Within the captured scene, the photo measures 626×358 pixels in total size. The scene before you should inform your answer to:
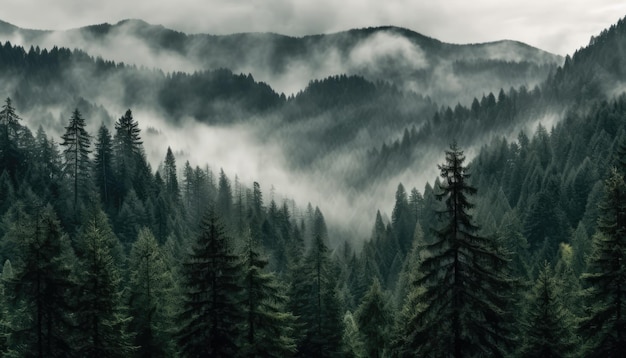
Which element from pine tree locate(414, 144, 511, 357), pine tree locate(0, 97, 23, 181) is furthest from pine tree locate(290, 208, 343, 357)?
pine tree locate(0, 97, 23, 181)

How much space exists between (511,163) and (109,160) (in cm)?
11401

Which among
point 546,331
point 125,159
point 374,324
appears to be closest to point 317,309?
point 374,324

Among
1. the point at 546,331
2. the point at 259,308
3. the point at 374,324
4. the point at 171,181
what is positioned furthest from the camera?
the point at 171,181

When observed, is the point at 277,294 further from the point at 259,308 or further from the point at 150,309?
the point at 150,309

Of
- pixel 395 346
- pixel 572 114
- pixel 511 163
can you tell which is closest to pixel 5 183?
pixel 395 346

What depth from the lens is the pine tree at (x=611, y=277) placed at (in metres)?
23.1

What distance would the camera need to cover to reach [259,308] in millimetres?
29312

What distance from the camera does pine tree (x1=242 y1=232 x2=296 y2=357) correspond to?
28594 millimetres

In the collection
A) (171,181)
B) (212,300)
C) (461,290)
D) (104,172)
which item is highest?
(461,290)

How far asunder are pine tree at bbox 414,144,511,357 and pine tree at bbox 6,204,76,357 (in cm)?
1593

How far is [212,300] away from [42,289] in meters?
7.52

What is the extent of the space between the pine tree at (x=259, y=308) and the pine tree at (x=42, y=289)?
8.26 metres

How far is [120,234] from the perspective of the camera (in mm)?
82062

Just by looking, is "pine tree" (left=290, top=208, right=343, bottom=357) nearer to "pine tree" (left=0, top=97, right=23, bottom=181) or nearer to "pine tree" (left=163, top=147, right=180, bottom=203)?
"pine tree" (left=0, top=97, right=23, bottom=181)
